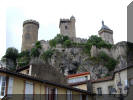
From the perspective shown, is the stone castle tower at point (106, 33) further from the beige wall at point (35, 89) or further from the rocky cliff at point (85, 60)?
the beige wall at point (35, 89)

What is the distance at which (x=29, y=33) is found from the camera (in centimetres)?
8894

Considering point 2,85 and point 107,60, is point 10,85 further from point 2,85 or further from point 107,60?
point 107,60

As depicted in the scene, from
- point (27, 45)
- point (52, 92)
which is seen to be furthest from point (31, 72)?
point (27, 45)

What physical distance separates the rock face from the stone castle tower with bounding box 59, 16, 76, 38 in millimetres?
25342

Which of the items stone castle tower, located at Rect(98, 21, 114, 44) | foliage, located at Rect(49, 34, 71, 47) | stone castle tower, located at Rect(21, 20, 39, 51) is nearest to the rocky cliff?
foliage, located at Rect(49, 34, 71, 47)

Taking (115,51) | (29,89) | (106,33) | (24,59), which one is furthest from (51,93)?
(106,33)

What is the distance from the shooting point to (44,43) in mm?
69438

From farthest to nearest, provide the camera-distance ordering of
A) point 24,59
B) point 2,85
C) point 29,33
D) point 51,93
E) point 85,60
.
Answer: point 29,33
point 24,59
point 85,60
point 51,93
point 2,85

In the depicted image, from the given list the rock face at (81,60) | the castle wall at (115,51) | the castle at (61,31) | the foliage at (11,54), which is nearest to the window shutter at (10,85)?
the rock face at (81,60)

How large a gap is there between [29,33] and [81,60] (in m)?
36.5

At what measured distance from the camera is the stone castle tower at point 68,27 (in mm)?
88375

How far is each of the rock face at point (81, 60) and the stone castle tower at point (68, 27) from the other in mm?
25342

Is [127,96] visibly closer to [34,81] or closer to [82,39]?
[34,81]

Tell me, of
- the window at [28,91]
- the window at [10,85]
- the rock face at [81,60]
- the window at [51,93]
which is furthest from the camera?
the rock face at [81,60]
